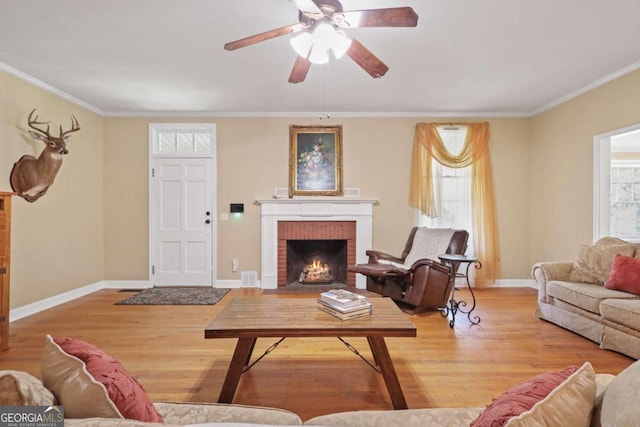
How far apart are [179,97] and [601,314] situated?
5076mm

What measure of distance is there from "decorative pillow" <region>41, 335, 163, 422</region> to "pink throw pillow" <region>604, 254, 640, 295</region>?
369 centimetres

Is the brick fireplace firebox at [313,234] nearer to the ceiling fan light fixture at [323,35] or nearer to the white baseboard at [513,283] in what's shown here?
the white baseboard at [513,283]

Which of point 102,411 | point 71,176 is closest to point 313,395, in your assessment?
point 102,411

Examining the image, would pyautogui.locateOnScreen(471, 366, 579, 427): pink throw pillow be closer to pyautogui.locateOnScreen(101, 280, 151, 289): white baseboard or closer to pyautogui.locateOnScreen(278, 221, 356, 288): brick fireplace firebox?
pyautogui.locateOnScreen(278, 221, 356, 288): brick fireplace firebox

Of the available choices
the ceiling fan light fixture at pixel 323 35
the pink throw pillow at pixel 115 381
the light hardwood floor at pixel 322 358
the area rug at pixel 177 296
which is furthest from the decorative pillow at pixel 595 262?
the area rug at pixel 177 296

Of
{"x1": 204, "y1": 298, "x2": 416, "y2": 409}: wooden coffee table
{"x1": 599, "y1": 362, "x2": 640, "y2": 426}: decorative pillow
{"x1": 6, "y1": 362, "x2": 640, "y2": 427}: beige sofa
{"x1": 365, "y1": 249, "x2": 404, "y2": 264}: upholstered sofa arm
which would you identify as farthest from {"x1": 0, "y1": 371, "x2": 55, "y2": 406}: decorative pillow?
{"x1": 365, "y1": 249, "x2": 404, "y2": 264}: upholstered sofa arm

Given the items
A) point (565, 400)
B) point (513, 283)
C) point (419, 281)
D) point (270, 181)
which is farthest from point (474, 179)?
point (565, 400)

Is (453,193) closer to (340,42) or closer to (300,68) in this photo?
(300,68)

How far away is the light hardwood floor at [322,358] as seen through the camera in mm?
1990

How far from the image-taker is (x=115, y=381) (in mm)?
879

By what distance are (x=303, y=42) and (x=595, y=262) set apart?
350 centimetres

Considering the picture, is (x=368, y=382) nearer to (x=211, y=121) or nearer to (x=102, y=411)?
(x=102, y=411)

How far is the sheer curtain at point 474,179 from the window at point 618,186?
4.07 feet

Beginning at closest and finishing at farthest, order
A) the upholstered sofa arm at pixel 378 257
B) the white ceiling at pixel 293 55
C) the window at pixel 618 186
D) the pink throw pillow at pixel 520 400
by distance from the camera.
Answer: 1. the pink throw pillow at pixel 520 400
2. the white ceiling at pixel 293 55
3. the window at pixel 618 186
4. the upholstered sofa arm at pixel 378 257
